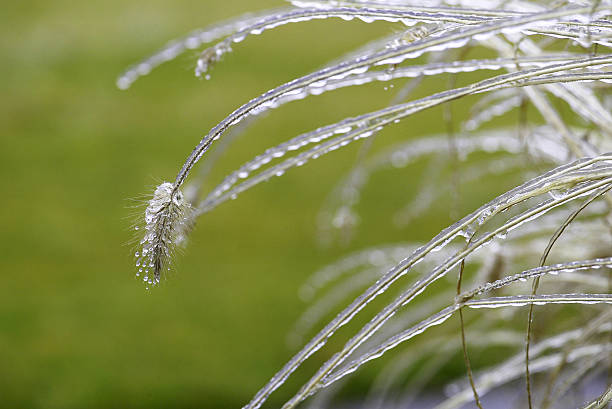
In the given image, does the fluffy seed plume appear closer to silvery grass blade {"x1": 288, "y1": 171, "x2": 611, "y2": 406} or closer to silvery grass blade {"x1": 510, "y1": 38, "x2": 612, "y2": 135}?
silvery grass blade {"x1": 288, "y1": 171, "x2": 611, "y2": 406}

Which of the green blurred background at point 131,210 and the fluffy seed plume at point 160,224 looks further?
A: the green blurred background at point 131,210

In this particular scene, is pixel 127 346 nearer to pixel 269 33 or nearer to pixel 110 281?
pixel 110 281

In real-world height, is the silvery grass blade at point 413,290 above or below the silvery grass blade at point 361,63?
below

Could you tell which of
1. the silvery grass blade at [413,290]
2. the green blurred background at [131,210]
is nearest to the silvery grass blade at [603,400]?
the silvery grass blade at [413,290]

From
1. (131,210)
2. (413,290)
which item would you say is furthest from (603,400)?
(131,210)

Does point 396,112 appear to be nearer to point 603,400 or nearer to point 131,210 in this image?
point 603,400

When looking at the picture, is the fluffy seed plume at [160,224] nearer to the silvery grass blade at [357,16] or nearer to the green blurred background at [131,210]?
the silvery grass blade at [357,16]

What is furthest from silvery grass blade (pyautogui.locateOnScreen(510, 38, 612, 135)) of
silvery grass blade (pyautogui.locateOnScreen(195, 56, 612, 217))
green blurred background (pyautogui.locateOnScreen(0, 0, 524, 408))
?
green blurred background (pyautogui.locateOnScreen(0, 0, 524, 408))

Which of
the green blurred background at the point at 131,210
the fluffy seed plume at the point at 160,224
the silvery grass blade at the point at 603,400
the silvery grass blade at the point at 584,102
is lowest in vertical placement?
the silvery grass blade at the point at 603,400
